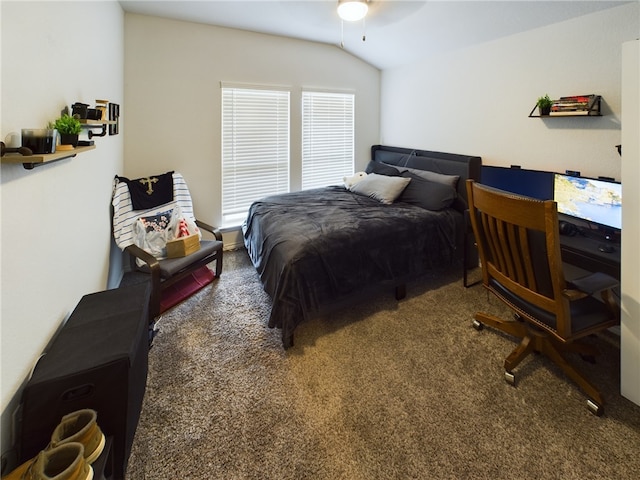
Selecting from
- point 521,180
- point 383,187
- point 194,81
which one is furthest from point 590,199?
point 194,81

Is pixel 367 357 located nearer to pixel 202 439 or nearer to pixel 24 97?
pixel 202 439

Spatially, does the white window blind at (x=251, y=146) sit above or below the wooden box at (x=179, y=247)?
above

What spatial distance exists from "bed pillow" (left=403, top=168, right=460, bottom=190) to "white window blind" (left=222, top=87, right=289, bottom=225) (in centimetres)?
171

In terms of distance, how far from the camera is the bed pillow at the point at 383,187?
362 cm

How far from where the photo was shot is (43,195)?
1.39 metres

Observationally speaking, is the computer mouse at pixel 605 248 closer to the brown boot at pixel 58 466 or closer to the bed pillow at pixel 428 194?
the bed pillow at pixel 428 194

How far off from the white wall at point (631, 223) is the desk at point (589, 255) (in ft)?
1.08

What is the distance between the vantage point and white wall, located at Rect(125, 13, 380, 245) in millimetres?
3389

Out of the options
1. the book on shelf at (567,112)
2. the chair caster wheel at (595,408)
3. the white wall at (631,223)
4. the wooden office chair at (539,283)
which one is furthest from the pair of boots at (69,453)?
the book on shelf at (567,112)

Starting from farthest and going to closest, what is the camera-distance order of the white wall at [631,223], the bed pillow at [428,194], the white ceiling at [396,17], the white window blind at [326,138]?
the white window blind at [326,138] < the bed pillow at [428,194] < the white ceiling at [396,17] < the white wall at [631,223]

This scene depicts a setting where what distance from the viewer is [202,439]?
1.62 m

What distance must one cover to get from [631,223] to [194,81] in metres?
3.97

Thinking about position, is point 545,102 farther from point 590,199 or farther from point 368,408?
point 368,408

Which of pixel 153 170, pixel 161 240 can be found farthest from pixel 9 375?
pixel 153 170
